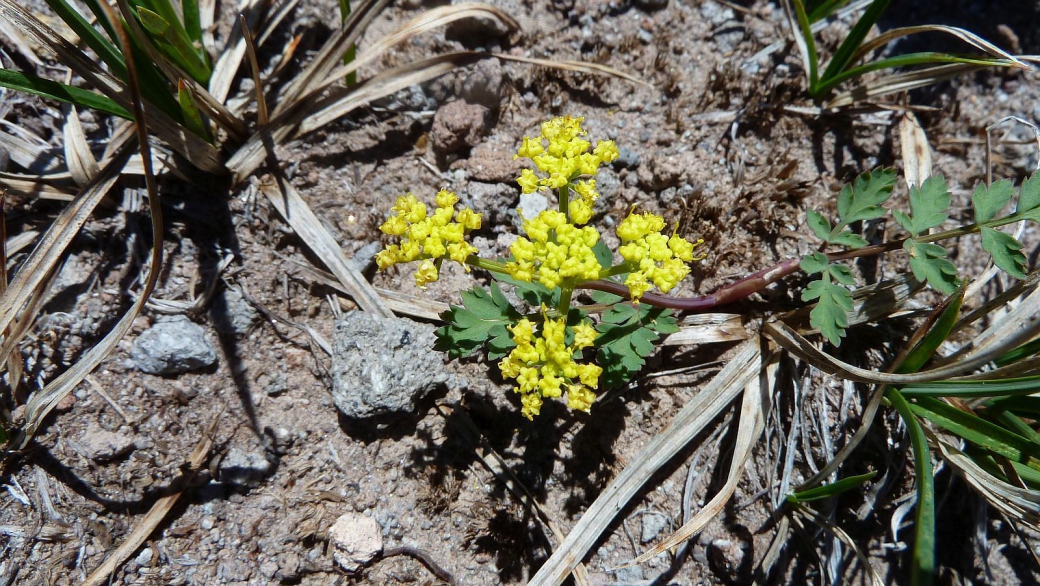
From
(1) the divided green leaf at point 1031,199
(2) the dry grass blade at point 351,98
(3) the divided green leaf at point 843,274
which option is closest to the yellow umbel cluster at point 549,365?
(3) the divided green leaf at point 843,274

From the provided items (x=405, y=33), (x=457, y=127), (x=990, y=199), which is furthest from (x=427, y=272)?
(x=990, y=199)

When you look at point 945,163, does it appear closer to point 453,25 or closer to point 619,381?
point 619,381

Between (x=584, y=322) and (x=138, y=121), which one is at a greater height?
(x=138, y=121)

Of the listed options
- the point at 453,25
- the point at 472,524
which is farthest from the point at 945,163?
the point at 472,524

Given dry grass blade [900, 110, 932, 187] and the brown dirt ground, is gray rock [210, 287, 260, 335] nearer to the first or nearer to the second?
the brown dirt ground

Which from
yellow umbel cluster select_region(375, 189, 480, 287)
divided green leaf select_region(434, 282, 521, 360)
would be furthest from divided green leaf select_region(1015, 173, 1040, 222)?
yellow umbel cluster select_region(375, 189, 480, 287)

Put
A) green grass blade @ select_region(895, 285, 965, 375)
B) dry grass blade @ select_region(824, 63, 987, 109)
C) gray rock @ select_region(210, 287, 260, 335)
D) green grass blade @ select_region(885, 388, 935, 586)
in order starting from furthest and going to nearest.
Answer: dry grass blade @ select_region(824, 63, 987, 109)
gray rock @ select_region(210, 287, 260, 335)
green grass blade @ select_region(895, 285, 965, 375)
green grass blade @ select_region(885, 388, 935, 586)
